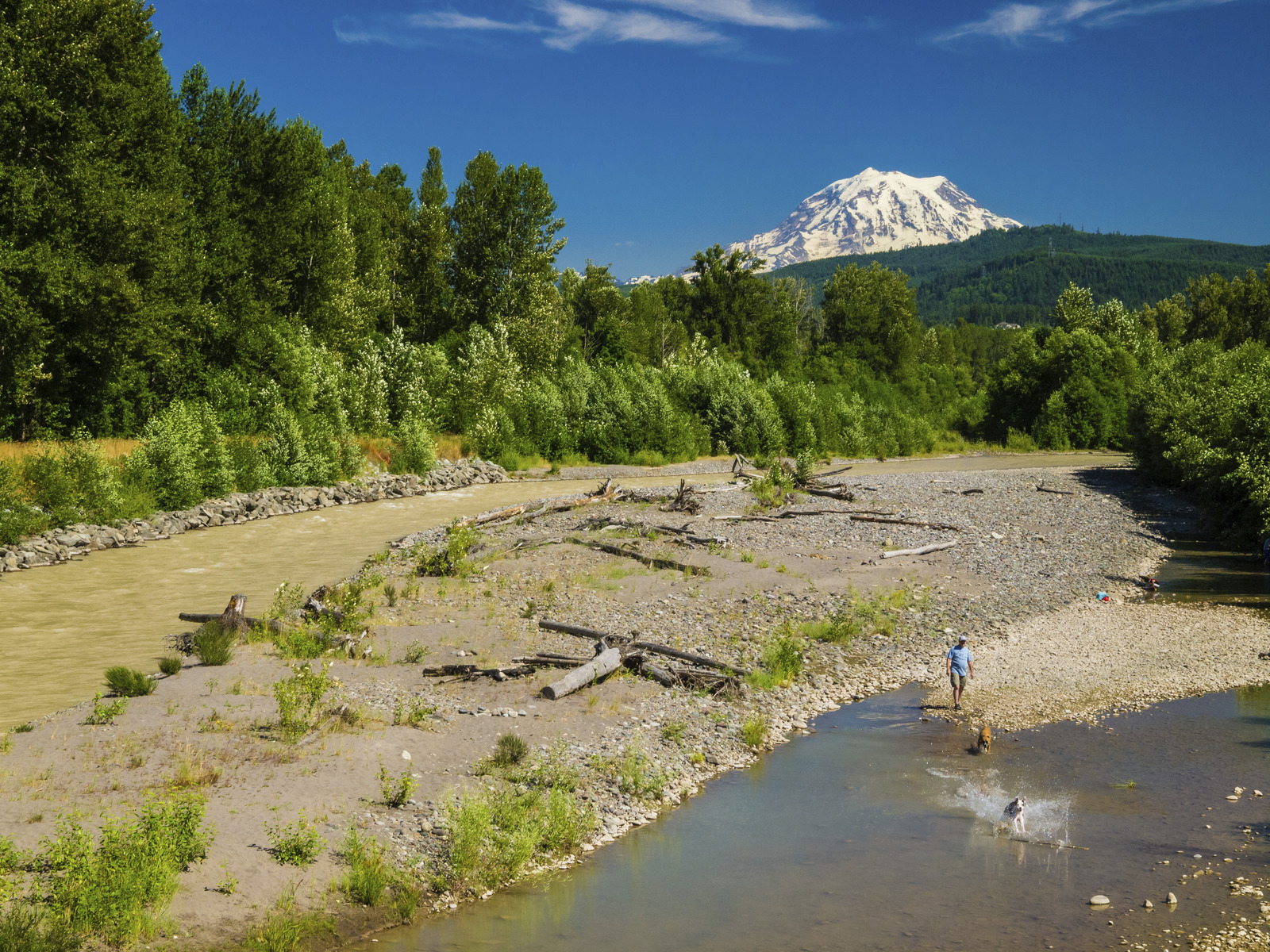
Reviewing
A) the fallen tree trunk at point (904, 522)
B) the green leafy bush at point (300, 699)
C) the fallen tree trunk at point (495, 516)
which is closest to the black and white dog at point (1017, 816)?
the green leafy bush at point (300, 699)

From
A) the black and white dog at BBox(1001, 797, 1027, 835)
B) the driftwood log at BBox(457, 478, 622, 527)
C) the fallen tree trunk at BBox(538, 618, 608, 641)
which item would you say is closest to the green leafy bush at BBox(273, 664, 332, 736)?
the fallen tree trunk at BBox(538, 618, 608, 641)

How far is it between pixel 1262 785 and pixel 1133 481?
48.4 meters

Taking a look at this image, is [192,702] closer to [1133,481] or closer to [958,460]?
[1133,481]

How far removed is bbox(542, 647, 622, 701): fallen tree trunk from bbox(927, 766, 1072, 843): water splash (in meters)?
5.83

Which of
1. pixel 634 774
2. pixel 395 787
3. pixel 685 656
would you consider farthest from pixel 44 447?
pixel 634 774

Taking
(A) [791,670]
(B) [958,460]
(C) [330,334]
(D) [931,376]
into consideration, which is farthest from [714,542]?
(D) [931,376]

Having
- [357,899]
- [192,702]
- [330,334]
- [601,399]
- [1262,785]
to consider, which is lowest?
[1262,785]

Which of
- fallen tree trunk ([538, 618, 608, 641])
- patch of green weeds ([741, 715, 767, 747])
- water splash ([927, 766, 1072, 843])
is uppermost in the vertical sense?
fallen tree trunk ([538, 618, 608, 641])

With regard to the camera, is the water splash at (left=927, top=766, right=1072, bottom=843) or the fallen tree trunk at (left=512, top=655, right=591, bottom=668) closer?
the water splash at (left=927, top=766, right=1072, bottom=843)

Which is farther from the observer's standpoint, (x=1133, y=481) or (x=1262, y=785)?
(x=1133, y=481)

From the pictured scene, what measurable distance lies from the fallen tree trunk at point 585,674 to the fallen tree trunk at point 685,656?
28.7 inches

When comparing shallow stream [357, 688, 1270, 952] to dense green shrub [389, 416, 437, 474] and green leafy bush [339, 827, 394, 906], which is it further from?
dense green shrub [389, 416, 437, 474]

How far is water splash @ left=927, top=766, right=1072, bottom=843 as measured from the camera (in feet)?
39.3

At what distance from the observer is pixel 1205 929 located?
9555 mm
